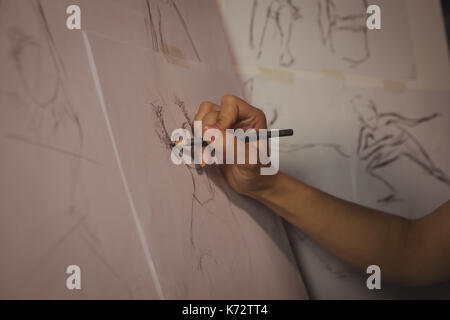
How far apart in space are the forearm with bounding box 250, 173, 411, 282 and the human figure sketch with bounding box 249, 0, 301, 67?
321 mm

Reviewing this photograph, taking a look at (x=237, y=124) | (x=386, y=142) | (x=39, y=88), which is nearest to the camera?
(x=39, y=88)

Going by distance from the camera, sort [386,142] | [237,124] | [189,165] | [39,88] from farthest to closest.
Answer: [386,142]
[237,124]
[189,165]
[39,88]

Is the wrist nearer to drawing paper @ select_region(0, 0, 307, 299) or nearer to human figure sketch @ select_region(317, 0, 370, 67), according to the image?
drawing paper @ select_region(0, 0, 307, 299)

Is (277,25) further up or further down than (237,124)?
further up

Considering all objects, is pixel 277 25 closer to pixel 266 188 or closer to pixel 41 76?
pixel 266 188

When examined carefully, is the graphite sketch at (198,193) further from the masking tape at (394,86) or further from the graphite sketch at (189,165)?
the masking tape at (394,86)

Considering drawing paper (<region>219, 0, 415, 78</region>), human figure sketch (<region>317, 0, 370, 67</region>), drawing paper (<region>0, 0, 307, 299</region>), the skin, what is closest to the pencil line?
drawing paper (<region>0, 0, 307, 299</region>)

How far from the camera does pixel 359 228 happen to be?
67 centimetres

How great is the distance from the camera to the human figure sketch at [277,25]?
2.76 feet

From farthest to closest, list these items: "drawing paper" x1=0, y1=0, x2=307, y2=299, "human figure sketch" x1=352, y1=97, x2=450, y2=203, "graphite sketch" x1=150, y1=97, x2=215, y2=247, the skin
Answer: "human figure sketch" x1=352, y1=97, x2=450, y2=203
the skin
"graphite sketch" x1=150, y1=97, x2=215, y2=247
"drawing paper" x1=0, y1=0, x2=307, y2=299

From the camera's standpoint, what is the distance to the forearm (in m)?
0.66

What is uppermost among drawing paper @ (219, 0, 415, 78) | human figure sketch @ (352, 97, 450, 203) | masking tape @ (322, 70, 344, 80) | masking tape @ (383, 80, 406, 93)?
drawing paper @ (219, 0, 415, 78)

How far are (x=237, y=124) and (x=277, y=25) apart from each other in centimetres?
34

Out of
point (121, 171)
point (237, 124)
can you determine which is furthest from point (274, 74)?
point (121, 171)
